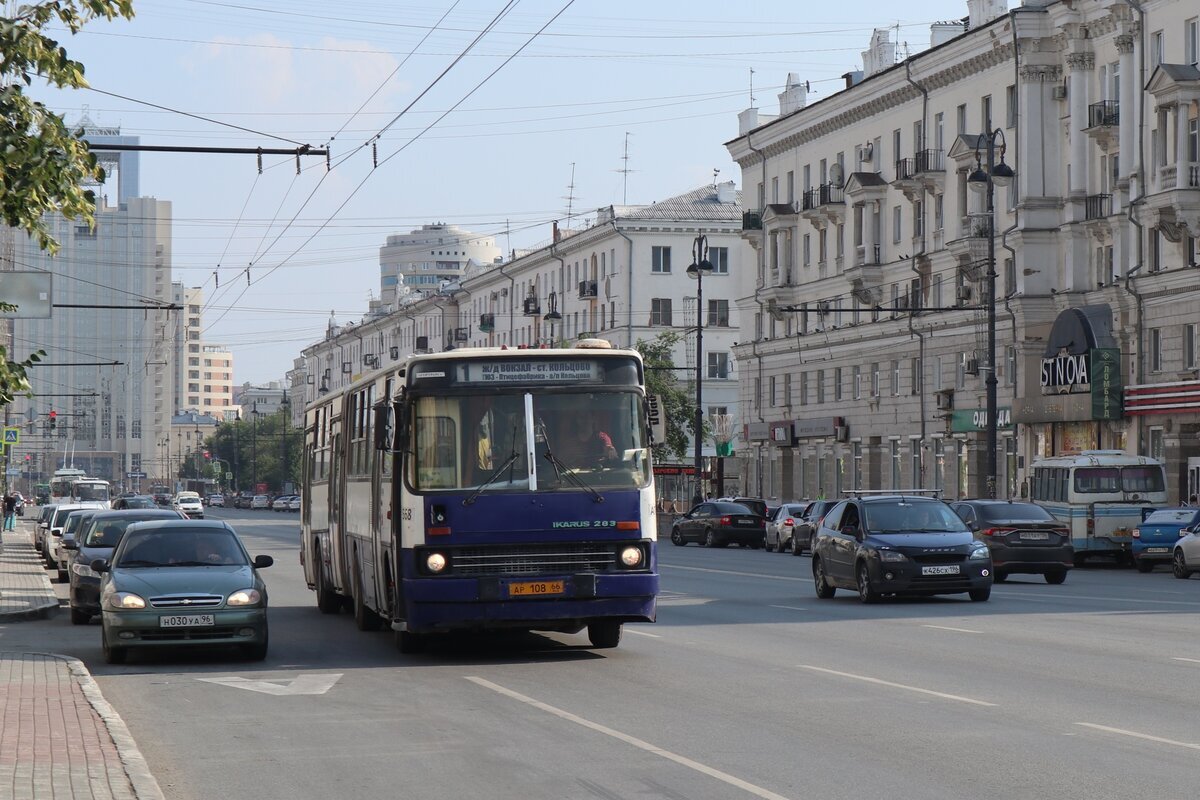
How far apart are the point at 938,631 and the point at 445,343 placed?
4215 inches

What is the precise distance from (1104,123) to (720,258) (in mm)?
48339

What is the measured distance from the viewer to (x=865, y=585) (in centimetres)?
2648

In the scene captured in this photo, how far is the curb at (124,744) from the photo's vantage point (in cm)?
967

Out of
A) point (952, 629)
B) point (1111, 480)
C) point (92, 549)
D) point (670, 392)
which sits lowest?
point (952, 629)

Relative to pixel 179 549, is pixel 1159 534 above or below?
below

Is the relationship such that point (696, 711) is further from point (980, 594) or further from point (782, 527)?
point (782, 527)

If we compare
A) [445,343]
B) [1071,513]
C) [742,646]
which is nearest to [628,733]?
[742,646]

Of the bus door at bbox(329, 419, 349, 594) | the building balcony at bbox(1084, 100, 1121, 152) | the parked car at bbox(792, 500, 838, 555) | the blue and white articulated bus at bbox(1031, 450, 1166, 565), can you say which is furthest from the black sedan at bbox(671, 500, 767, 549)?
the bus door at bbox(329, 419, 349, 594)

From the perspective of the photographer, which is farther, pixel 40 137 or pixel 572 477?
pixel 572 477

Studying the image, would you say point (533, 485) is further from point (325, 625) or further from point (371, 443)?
point (325, 625)

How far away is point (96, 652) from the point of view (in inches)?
765

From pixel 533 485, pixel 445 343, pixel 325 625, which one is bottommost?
pixel 325 625

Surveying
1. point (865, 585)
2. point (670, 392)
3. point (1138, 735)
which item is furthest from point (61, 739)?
point (670, 392)

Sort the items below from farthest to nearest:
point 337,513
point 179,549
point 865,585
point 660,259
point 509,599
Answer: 1. point 660,259
2. point 865,585
3. point 337,513
4. point 179,549
5. point 509,599
